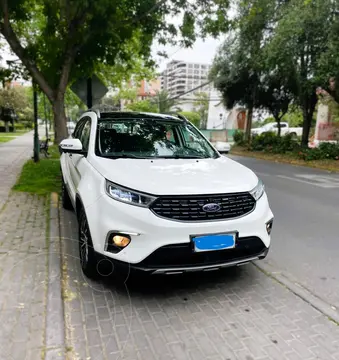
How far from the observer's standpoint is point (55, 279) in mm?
3588

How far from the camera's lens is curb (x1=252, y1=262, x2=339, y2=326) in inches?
124

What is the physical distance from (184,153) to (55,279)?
2099 mm

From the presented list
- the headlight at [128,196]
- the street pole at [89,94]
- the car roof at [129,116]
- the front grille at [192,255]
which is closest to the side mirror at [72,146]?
the car roof at [129,116]

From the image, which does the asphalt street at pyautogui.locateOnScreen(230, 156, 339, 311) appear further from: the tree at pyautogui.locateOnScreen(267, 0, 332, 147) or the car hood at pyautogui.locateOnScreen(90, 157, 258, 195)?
the tree at pyautogui.locateOnScreen(267, 0, 332, 147)

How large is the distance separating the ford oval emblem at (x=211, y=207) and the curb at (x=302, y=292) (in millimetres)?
1260

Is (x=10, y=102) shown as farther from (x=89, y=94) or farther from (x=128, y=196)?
(x=128, y=196)

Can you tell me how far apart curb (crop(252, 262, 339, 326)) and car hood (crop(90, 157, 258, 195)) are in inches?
44.7

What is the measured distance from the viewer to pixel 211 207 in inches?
123

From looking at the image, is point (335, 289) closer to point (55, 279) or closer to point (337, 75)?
point (55, 279)

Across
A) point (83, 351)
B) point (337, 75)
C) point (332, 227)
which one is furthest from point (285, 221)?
point (337, 75)

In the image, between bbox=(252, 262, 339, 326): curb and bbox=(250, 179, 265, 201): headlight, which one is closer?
bbox=(252, 262, 339, 326): curb

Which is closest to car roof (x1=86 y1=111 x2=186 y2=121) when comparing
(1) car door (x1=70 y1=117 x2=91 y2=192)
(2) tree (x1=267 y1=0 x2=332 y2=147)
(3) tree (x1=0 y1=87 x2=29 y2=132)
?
(1) car door (x1=70 y1=117 x2=91 y2=192)

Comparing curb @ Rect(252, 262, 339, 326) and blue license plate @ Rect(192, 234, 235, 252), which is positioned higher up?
blue license plate @ Rect(192, 234, 235, 252)

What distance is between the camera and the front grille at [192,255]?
3031 mm
